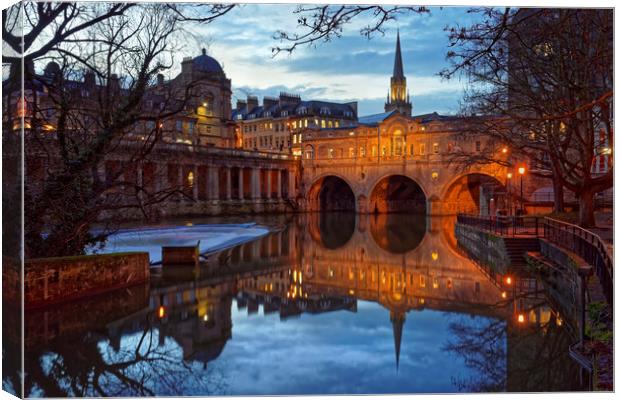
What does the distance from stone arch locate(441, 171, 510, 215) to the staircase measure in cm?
2448

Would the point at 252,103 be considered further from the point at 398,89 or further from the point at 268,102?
the point at 398,89

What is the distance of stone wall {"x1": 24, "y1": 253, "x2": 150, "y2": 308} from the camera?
12.9 meters

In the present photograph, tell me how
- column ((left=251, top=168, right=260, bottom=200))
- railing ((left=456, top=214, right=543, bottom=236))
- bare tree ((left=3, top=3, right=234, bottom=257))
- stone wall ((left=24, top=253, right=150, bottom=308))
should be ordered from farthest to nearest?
column ((left=251, top=168, right=260, bottom=200)) → railing ((left=456, top=214, right=543, bottom=236)) → stone wall ((left=24, top=253, right=150, bottom=308)) → bare tree ((left=3, top=3, right=234, bottom=257))

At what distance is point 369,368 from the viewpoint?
9523 millimetres

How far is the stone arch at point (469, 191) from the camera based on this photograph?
159 feet

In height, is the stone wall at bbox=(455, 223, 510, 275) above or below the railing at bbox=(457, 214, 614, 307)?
below

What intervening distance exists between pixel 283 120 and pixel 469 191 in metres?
26.4

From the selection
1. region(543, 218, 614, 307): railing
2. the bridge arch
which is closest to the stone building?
the bridge arch

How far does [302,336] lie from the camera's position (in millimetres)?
11672

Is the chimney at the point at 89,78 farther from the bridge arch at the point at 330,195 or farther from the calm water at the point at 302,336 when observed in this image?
the bridge arch at the point at 330,195

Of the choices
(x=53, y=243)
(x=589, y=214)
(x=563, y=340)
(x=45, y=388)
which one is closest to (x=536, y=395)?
(x=563, y=340)

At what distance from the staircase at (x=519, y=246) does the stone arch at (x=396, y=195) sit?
3618cm

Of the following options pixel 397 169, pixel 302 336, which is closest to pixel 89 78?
pixel 302 336

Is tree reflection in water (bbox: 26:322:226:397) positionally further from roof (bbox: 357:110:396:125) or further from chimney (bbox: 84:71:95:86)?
roof (bbox: 357:110:396:125)
